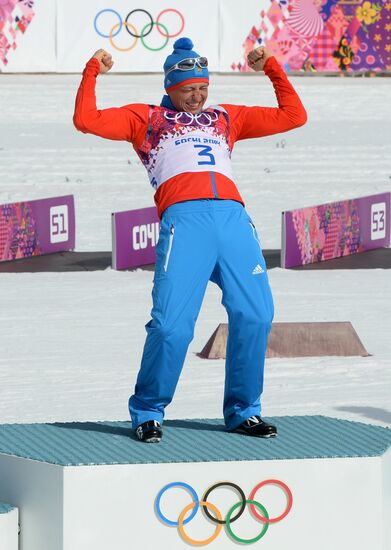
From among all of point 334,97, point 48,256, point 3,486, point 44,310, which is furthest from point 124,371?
point 334,97

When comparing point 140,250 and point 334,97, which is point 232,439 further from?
point 334,97

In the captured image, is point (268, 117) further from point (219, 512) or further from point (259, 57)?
point (219, 512)

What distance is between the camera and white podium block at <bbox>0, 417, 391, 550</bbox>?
6.68 meters

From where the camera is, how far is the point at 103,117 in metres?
7.40

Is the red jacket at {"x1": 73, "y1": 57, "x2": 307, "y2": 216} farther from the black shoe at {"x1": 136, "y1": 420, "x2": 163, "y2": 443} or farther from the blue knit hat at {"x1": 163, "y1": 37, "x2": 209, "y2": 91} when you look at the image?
the black shoe at {"x1": 136, "y1": 420, "x2": 163, "y2": 443}

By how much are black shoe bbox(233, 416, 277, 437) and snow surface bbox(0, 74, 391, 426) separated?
2612 millimetres

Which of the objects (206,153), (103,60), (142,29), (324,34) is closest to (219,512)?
(206,153)

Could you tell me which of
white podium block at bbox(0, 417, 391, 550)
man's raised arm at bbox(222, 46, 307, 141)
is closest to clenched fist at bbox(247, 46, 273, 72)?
man's raised arm at bbox(222, 46, 307, 141)

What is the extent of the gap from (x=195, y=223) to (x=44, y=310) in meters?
7.22

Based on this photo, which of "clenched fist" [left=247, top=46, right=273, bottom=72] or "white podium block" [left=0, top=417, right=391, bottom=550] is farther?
"clenched fist" [left=247, top=46, right=273, bottom=72]

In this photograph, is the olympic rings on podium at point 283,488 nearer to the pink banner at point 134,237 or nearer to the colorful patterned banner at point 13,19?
the pink banner at point 134,237

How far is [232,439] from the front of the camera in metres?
7.38

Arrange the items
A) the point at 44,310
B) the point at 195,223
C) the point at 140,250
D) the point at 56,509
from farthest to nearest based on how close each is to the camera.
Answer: the point at 140,250, the point at 44,310, the point at 195,223, the point at 56,509

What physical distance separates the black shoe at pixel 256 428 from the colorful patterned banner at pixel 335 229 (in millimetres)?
9077
